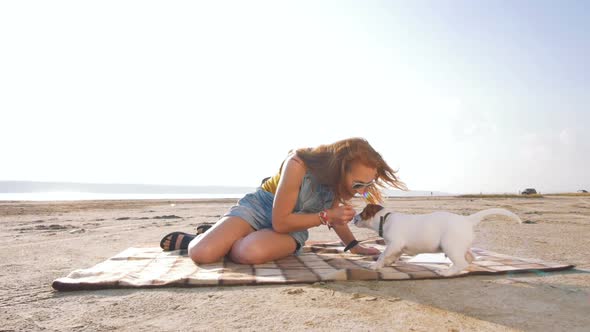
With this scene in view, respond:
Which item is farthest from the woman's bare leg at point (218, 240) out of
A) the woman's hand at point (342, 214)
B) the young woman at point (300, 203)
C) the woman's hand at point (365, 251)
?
the woman's hand at point (365, 251)

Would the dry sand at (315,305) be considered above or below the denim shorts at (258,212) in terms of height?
below

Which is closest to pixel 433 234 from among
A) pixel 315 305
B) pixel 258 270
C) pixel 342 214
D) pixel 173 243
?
pixel 342 214

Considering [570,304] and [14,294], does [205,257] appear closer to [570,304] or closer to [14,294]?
[14,294]

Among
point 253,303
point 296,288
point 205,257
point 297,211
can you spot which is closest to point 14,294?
point 205,257

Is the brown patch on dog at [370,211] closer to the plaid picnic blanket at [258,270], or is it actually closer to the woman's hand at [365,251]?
the plaid picnic blanket at [258,270]

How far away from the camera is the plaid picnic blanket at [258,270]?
9.45 ft

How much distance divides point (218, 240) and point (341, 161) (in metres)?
1.31

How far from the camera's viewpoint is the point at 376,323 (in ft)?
6.92

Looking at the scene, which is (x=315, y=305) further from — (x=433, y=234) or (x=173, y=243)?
(x=173, y=243)

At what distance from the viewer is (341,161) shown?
3.45 meters

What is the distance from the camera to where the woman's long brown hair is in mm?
3412

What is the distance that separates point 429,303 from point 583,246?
3.40 metres

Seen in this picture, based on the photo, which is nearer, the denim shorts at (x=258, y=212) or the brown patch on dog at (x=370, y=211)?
the brown patch on dog at (x=370, y=211)

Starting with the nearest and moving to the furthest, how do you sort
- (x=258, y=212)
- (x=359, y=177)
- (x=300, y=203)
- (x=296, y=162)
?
(x=359, y=177), (x=296, y=162), (x=300, y=203), (x=258, y=212)
